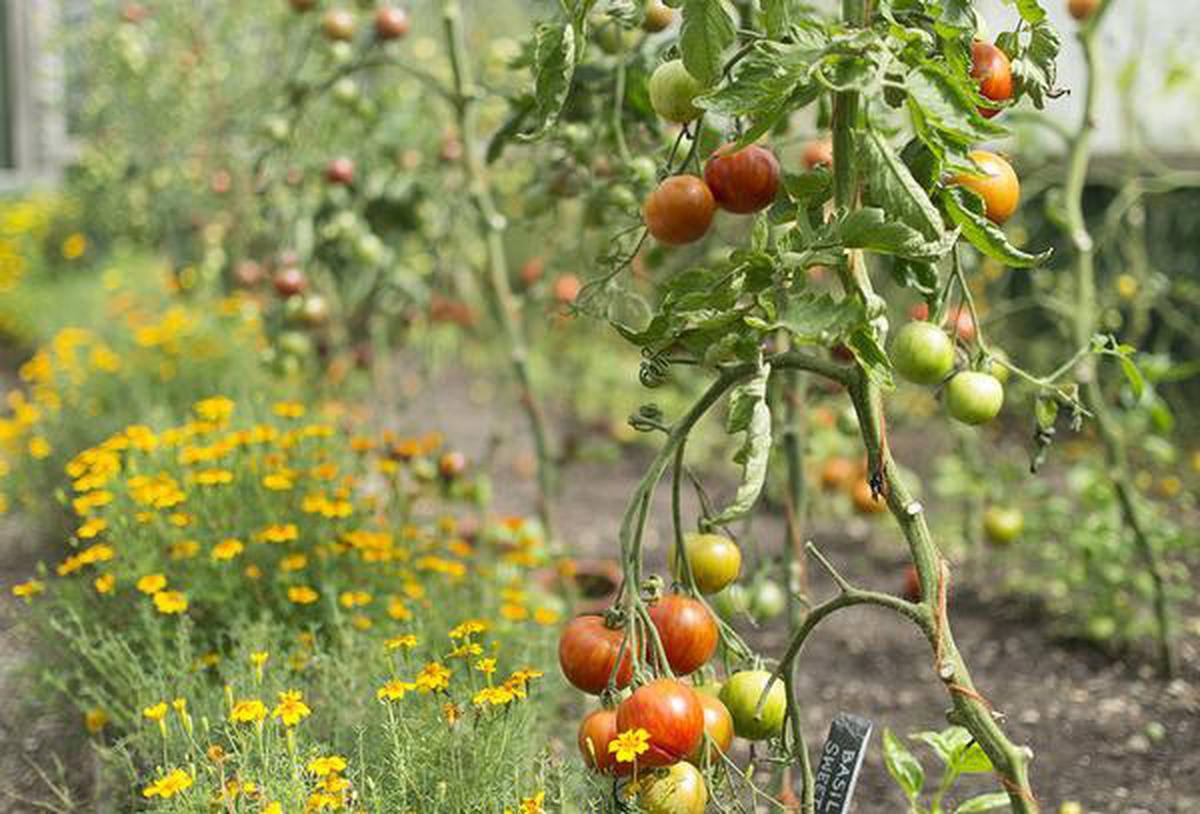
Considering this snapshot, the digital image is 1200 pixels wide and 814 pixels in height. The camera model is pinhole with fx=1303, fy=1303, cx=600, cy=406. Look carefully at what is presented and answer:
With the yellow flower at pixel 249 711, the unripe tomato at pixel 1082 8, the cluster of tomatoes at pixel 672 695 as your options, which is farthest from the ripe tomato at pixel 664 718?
the unripe tomato at pixel 1082 8

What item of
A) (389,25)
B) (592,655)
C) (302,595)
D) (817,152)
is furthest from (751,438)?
(389,25)

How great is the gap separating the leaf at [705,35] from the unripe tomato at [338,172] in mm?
1810

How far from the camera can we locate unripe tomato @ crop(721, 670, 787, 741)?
53.3 inches

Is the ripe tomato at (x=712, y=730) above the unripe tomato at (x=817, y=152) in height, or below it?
below

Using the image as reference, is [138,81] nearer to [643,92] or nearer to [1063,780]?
[643,92]

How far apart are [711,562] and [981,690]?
1.34m

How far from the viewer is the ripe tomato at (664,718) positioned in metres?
1.22

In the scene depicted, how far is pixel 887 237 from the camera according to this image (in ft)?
3.61

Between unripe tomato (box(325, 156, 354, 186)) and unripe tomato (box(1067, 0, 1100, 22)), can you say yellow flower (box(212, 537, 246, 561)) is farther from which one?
unripe tomato (box(1067, 0, 1100, 22))

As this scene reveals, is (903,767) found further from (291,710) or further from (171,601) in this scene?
(171,601)

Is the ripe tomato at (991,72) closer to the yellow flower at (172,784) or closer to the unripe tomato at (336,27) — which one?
the yellow flower at (172,784)

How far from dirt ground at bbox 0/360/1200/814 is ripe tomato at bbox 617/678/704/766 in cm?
87

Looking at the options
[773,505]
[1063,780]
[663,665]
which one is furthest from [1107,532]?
[663,665]

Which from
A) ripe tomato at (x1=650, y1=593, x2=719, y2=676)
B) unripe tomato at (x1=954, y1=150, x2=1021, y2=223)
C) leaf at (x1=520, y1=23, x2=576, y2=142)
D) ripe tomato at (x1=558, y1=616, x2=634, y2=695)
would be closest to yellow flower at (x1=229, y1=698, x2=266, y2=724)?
ripe tomato at (x1=558, y1=616, x2=634, y2=695)
